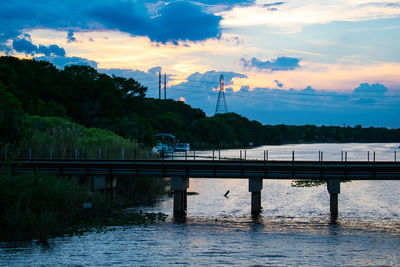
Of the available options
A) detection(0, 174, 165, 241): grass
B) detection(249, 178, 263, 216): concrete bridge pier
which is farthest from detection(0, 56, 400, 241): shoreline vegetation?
detection(249, 178, 263, 216): concrete bridge pier

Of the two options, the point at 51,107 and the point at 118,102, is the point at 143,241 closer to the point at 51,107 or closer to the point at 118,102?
the point at 51,107

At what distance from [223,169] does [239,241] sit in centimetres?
974

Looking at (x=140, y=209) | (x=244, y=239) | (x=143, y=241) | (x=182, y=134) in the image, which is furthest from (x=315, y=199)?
(x=182, y=134)

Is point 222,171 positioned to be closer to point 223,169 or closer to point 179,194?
point 223,169

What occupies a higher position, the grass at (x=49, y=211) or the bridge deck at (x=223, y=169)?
the bridge deck at (x=223, y=169)

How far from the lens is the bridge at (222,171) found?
35.0m

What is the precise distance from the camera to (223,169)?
3559 centimetres

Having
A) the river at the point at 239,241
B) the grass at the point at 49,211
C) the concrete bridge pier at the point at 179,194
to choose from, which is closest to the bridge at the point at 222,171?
the concrete bridge pier at the point at 179,194

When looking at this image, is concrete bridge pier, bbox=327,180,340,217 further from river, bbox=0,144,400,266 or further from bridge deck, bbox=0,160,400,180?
bridge deck, bbox=0,160,400,180

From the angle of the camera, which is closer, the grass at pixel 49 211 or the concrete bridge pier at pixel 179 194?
the grass at pixel 49 211

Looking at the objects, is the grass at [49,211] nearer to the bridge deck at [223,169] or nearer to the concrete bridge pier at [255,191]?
the bridge deck at [223,169]

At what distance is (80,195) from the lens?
31.6 metres

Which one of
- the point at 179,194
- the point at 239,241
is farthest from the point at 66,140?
the point at 239,241

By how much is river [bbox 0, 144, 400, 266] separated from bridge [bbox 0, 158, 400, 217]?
2.06 meters
